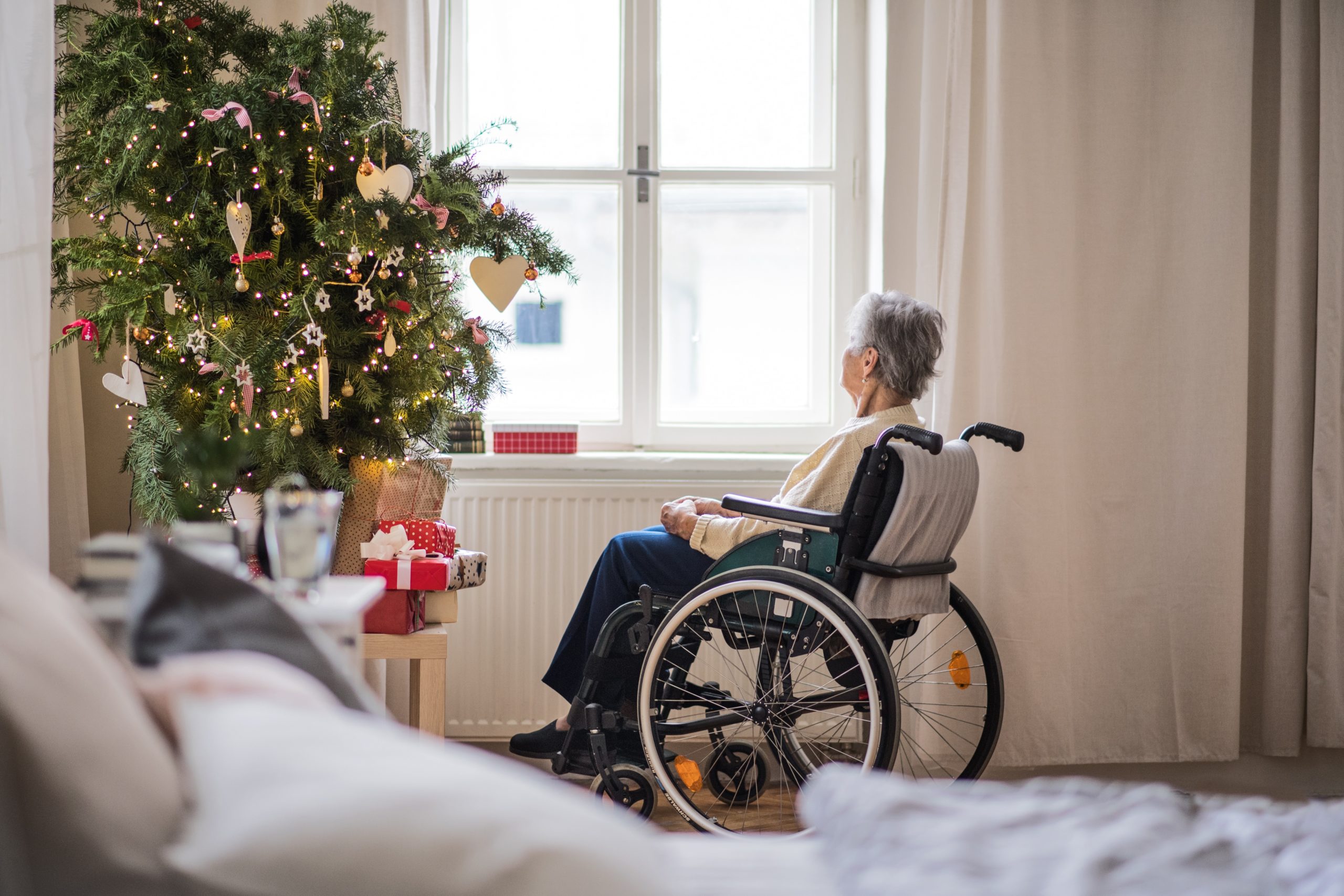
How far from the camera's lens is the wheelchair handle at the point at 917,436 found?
1.79 metres

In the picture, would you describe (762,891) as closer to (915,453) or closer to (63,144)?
(915,453)

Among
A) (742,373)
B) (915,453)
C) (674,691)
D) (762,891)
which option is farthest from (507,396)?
(762,891)

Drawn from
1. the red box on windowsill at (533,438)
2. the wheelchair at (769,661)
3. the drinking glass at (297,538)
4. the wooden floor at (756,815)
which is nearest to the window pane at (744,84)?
the red box on windowsill at (533,438)

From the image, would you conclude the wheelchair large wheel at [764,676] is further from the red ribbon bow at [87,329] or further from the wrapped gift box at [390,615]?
the red ribbon bow at [87,329]

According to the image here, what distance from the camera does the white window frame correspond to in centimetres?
296

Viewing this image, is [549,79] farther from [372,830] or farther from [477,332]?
[372,830]

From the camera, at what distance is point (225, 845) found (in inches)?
20.9

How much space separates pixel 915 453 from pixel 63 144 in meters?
1.76

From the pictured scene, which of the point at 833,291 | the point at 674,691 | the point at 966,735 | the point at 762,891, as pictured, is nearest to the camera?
the point at 762,891

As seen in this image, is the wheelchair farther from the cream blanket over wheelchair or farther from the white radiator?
the white radiator

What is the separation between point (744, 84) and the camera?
3023 millimetres

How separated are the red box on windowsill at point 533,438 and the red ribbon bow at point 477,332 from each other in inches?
23.4

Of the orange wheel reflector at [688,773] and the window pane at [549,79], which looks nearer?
the orange wheel reflector at [688,773]

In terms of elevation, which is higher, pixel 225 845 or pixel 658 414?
pixel 658 414
